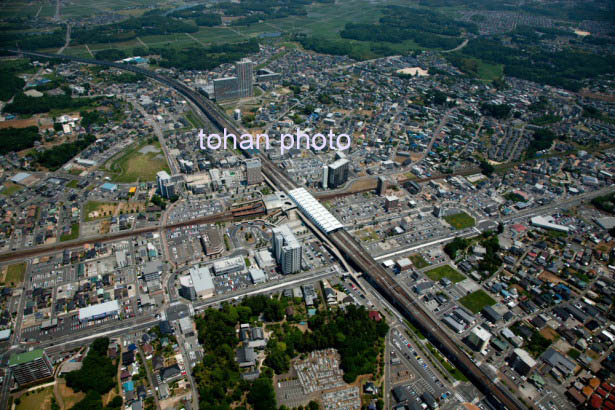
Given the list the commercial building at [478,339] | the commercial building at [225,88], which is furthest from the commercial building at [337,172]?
the commercial building at [225,88]

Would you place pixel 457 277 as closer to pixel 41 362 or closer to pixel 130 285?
pixel 130 285

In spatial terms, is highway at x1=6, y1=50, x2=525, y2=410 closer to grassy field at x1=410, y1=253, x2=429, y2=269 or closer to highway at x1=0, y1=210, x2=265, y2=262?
grassy field at x1=410, y1=253, x2=429, y2=269

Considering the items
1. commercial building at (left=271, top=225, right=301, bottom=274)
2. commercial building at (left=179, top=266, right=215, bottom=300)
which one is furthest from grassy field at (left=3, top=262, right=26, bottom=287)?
commercial building at (left=271, top=225, right=301, bottom=274)

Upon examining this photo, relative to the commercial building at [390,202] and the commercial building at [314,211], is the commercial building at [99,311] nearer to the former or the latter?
the commercial building at [314,211]

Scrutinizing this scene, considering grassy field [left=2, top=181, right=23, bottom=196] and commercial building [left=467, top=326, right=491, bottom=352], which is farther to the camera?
grassy field [left=2, top=181, right=23, bottom=196]

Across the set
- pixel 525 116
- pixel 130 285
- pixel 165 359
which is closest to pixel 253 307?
pixel 165 359

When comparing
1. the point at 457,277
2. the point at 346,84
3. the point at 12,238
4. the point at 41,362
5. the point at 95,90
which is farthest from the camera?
the point at 346,84

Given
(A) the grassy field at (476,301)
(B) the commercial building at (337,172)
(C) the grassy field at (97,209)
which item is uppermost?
(B) the commercial building at (337,172)
